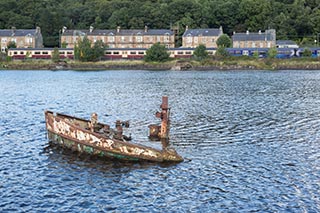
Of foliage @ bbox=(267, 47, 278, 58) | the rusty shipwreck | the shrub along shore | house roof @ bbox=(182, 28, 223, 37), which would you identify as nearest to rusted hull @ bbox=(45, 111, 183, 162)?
the rusty shipwreck

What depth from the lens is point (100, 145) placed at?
29688mm

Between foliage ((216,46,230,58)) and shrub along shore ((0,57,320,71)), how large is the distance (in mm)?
2483

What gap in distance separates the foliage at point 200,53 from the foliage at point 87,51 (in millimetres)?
35927

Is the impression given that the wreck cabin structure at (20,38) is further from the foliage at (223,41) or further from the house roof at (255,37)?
the house roof at (255,37)

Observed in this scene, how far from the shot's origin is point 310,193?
2300 cm

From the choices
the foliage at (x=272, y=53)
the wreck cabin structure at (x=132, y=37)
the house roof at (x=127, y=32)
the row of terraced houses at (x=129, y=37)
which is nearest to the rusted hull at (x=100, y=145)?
the foliage at (x=272, y=53)

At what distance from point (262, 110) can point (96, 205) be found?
3469cm

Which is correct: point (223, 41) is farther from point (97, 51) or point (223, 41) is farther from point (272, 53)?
point (97, 51)

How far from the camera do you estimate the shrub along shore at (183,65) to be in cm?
14688

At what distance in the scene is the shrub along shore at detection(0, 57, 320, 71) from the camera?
147 metres

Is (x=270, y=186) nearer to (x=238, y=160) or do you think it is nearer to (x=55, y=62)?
(x=238, y=160)

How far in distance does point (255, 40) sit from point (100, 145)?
150413 mm

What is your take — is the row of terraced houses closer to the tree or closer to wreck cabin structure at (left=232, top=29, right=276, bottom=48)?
wreck cabin structure at (left=232, top=29, right=276, bottom=48)

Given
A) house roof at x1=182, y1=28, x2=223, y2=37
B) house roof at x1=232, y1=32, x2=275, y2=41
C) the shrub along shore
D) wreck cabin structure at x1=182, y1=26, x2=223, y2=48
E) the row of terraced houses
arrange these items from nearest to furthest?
1. the shrub along shore
2. house roof at x1=232, y1=32, x2=275, y2=41
3. house roof at x1=182, y1=28, x2=223, y2=37
4. wreck cabin structure at x1=182, y1=26, x2=223, y2=48
5. the row of terraced houses
